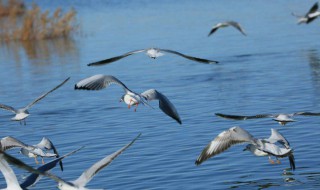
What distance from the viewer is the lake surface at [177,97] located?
1210 cm

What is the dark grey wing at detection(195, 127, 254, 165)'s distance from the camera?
11.3 meters

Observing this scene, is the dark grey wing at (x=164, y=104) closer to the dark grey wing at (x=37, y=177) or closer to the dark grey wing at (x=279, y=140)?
the dark grey wing at (x=279, y=140)

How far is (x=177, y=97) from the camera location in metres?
19.1

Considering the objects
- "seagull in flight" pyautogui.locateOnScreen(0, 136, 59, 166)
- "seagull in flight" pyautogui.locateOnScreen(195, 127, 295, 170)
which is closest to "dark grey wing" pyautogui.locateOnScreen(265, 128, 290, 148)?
"seagull in flight" pyautogui.locateOnScreen(195, 127, 295, 170)

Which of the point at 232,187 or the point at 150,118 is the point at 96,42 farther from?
the point at 232,187

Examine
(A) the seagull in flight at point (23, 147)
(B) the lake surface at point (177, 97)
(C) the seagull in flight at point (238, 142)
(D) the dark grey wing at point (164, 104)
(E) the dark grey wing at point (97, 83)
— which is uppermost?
(E) the dark grey wing at point (97, 83)

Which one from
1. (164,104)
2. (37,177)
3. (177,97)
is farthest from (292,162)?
(177,97)

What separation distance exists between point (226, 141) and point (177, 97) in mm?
7810

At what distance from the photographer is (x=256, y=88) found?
19.6m

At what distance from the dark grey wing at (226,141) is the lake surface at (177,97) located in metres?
0.39

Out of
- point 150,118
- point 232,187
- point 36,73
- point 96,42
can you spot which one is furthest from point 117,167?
point 96,42

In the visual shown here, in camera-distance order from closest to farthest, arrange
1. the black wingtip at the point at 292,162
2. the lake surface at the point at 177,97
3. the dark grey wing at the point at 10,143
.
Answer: the black wingtip at the point at 292,162 → the lake surface at the point at 177,97 → the dark grey wing at the point at 10,143

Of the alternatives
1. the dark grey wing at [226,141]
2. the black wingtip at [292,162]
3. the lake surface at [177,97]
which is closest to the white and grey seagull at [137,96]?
the dark grey wing at [226,141]

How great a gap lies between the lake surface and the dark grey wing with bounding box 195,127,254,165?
390 mm
